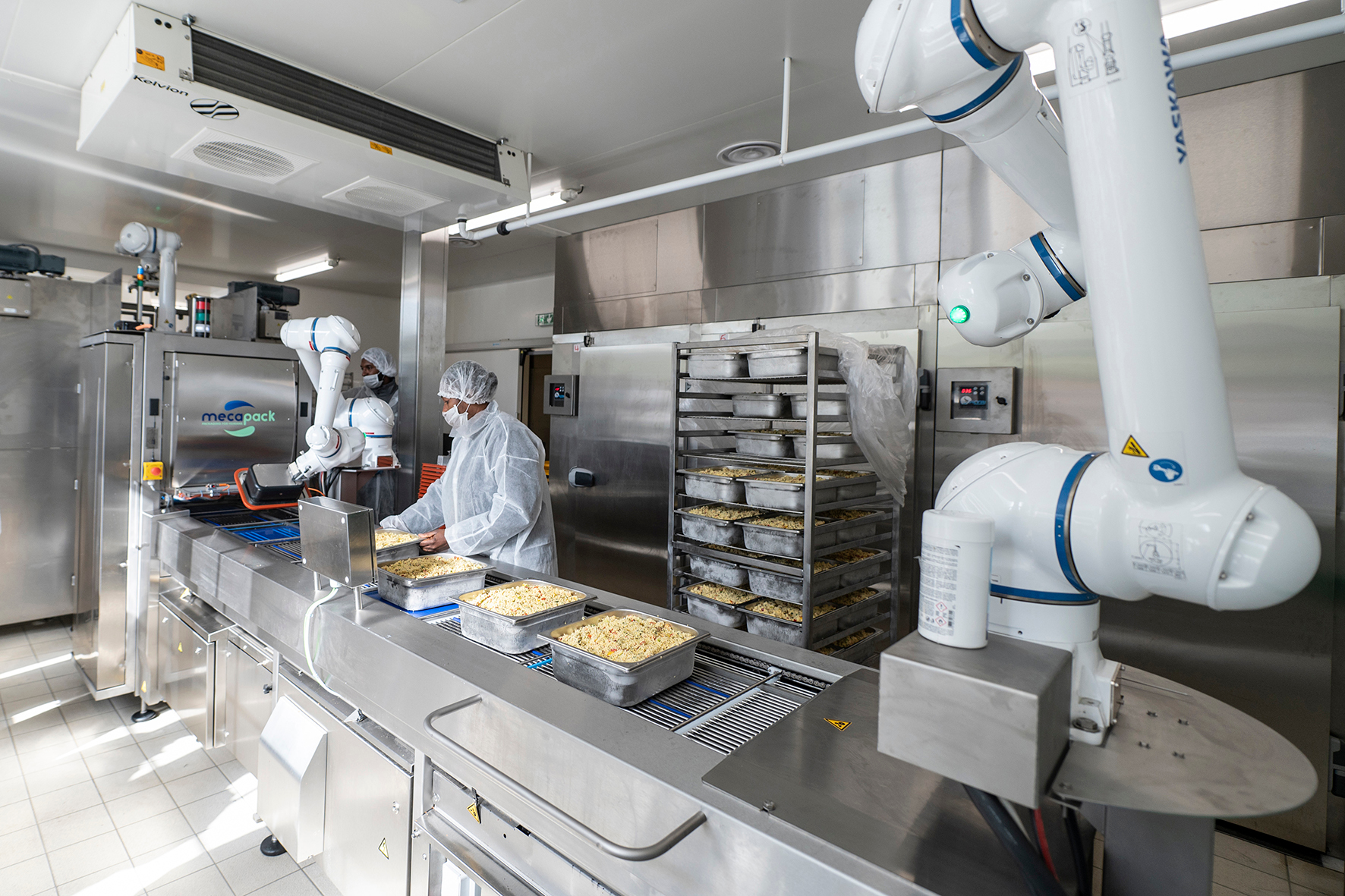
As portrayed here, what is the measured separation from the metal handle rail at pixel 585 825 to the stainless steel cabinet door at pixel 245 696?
58.0 inches

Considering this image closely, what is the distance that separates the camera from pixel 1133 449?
0.83 meters

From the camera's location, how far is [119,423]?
11.4ft

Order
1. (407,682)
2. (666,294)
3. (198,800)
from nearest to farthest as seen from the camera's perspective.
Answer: (407,682) < (198,800) < (666,294)

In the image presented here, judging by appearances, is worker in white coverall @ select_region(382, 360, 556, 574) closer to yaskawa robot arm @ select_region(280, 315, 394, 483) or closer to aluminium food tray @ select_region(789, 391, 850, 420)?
yaskawa robot arm @ select_region(280, 315, 394, 483)

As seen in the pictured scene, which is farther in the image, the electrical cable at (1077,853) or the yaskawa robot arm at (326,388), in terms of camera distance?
the yaskawa robot arm at (326,388)

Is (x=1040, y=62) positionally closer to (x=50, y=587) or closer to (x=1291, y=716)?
(x=1291, y=716)

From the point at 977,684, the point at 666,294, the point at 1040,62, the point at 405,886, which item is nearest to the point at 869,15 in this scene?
the point at 977,684

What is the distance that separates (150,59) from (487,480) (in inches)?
77.2

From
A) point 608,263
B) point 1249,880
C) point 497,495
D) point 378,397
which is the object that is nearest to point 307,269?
point 378,397

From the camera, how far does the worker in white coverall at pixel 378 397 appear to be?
424cm

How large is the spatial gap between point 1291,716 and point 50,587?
7.15 m

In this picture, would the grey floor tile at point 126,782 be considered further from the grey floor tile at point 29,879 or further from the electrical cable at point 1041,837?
the electrical cable at point 1041,837

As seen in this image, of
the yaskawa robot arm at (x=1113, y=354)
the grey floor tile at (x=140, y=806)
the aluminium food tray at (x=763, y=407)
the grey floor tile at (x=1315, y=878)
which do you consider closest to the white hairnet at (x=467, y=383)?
the aluminium food tray at (x=763, y=407)

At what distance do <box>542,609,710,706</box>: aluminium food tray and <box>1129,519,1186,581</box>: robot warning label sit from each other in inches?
35.2
